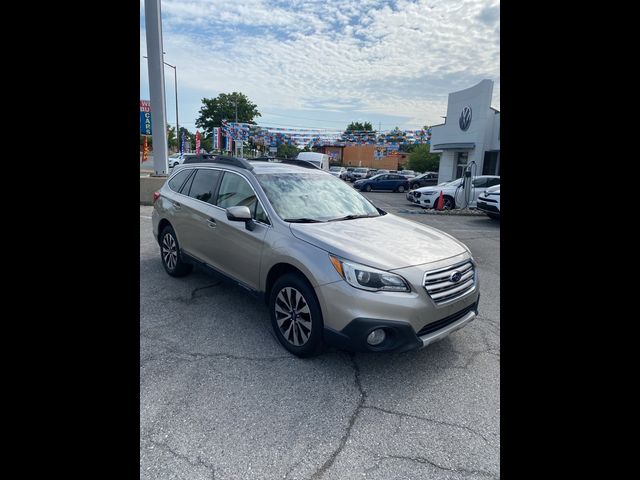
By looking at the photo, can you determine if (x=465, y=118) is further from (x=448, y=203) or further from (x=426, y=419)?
(x=426, y=419)

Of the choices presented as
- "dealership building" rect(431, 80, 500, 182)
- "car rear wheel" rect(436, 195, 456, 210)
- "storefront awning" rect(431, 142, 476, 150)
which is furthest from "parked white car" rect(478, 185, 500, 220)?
"storefront awning" rect(431, 142, 476, 150)

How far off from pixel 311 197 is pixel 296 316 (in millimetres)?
1384

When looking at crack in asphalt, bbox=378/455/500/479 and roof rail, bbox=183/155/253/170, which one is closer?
crack in asphalt, bbox=378/455/500/479

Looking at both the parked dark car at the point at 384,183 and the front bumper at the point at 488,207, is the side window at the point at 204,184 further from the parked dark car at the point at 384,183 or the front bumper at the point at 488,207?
the parked dark car at the point at 384,183

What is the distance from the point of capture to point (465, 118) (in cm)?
2473

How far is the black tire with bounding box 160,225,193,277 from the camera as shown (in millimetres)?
5020

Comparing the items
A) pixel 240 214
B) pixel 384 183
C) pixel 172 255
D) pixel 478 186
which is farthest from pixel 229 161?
pixel 384 183

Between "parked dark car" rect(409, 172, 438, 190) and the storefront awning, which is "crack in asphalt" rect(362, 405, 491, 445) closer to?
the storefront awning

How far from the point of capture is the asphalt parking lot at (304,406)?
7.20 feet

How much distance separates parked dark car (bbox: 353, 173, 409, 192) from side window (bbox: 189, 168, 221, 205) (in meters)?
22.0

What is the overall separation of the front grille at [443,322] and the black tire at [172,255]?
3260 millimetres

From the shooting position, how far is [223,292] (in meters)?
4.82
